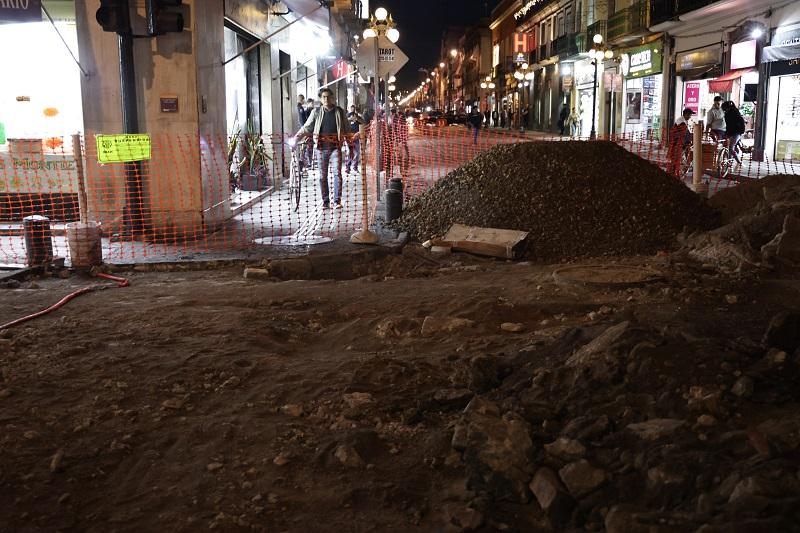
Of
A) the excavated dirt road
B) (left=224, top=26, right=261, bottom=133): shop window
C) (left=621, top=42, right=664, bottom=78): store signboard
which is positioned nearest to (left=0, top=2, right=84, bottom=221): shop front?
(left=224, top=26, right=261, bottom=133): shop window

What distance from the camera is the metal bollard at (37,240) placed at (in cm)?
882

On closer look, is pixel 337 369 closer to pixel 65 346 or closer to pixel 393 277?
pixel 65 346

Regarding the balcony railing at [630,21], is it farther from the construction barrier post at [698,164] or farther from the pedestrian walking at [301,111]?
the construction barrier post at [698,164]

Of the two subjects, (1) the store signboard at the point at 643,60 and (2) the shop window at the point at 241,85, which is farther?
(1) the store signboard at the point at 643,60

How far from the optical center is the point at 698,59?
28719mm

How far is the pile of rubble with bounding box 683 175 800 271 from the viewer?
27.1 ft

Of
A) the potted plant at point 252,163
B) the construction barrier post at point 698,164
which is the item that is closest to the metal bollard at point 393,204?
the construction barrier post at point 698,164

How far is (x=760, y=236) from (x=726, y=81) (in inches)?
746

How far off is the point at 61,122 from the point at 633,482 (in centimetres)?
1128

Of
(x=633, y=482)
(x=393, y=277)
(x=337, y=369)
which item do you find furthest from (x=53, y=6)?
(x=633, y=482)

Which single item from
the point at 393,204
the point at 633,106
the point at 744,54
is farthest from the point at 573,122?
the point at 393,204

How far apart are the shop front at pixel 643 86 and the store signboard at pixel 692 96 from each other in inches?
61.5

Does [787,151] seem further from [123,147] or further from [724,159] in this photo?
[123,147]

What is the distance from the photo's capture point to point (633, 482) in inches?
135
